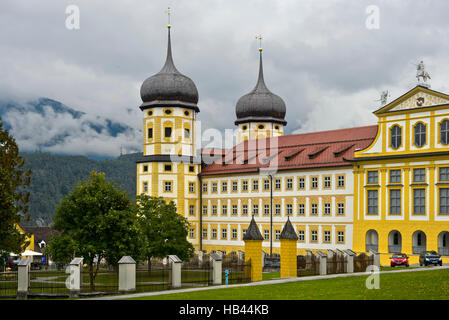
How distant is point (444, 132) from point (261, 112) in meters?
38.9

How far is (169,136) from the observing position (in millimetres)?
82125

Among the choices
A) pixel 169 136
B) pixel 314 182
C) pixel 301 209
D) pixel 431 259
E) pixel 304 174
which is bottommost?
pixel 431 259

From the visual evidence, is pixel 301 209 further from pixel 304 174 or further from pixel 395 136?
pixel 395 136

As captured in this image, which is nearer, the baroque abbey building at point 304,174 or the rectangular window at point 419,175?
the baroque abbey building at point 304,174

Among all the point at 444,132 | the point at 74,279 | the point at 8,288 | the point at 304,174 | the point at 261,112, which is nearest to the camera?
the point at 74,279

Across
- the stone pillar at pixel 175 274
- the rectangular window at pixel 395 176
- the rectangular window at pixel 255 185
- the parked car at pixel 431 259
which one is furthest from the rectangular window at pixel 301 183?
the stone pillar at pixel 175 274

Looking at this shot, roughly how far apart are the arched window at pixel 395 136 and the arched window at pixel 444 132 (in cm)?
424

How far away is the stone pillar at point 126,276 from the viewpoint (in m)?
34.3

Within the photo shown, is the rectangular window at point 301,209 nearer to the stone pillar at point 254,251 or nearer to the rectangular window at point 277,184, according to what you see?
the rectangular window at point 277,184

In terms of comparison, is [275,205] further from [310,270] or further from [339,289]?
[339,289]

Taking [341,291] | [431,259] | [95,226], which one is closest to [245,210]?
[431,259]

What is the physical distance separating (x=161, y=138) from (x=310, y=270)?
40818 millimetres

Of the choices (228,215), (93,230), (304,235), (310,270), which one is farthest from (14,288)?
(228,215)

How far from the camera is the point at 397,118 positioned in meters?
63.2
